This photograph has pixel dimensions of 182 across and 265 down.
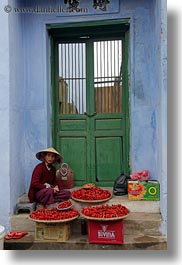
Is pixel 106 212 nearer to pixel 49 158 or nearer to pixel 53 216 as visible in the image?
pixel 53 216

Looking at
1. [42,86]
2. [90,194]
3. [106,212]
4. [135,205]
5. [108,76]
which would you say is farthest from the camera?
[108,76]

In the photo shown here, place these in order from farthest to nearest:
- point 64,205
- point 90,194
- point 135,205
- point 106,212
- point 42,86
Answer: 1. point 42,86
2. point 90,194
3. point 135,205
4. point 64,205
5. point 106,212

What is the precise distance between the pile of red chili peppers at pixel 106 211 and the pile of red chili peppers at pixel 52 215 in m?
0.17

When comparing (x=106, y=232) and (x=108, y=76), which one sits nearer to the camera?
(x=106, y=232)

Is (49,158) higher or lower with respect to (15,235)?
higher

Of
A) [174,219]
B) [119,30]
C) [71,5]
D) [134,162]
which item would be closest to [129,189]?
[134,162]

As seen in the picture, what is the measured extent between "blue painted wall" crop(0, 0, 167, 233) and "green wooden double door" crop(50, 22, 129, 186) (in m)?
0.20

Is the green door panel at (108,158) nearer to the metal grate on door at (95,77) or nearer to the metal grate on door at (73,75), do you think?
the metal grate on door at (95,77)

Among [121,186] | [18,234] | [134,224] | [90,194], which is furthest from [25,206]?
[134,224]

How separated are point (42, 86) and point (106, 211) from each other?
2057 millimetres

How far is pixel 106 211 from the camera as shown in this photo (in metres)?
3.76

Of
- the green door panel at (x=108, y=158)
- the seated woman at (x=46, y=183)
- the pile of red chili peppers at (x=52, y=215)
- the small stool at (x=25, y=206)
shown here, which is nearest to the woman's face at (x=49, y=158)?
the seated woman at (x=46, y=183)

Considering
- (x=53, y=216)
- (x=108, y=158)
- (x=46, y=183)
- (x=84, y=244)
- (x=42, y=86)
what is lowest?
(x=84, y=244)

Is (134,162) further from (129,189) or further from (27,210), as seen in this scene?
(27,210)
